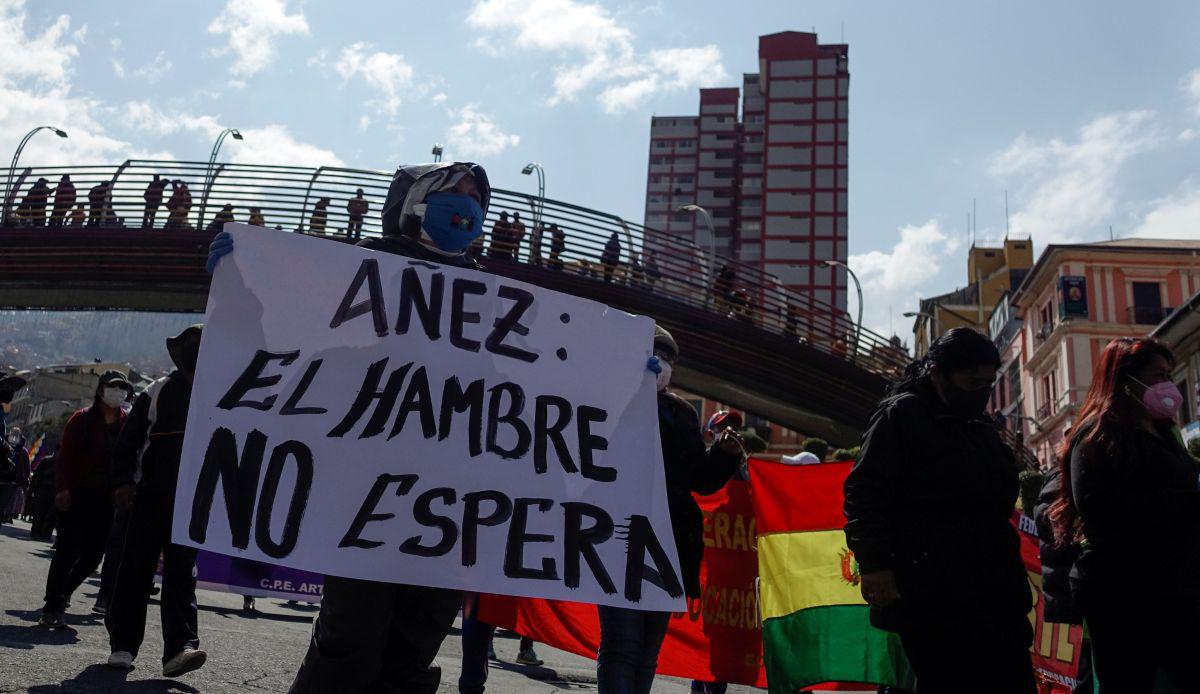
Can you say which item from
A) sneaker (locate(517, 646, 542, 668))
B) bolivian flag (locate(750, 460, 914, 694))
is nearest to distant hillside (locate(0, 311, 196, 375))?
sneaker (locate(517, 646, 542, 668))

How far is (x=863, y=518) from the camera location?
3363mm

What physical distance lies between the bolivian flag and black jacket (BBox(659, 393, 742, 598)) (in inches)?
59.2

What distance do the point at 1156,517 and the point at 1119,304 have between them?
167 ft

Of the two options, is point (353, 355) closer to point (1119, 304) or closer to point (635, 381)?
point (635, 381)

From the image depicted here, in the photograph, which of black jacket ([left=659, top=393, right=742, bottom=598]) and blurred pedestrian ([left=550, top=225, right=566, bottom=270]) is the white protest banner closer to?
black jacket ([left=659, top=393, right=742, bottom=598])

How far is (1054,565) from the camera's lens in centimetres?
462

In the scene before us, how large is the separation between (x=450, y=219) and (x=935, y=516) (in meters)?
1.80

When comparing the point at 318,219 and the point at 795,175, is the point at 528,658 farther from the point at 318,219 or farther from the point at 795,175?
the point at 795,175

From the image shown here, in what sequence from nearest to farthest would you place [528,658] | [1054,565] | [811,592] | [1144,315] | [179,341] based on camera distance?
1. [1054,565]
2. [179,341]
3. [811,592]
4. [528,658]
5. [1144,315]

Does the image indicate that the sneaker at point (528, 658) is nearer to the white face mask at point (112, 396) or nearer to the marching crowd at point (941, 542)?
the marching crowd at point (941, 542)

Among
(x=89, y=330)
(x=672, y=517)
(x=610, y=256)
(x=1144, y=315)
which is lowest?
(x=672, y=517)

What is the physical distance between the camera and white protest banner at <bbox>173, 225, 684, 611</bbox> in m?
2.80

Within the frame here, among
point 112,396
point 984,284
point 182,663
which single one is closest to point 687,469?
point 182,663

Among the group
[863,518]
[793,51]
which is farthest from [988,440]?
[793,51]
